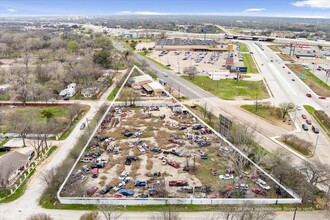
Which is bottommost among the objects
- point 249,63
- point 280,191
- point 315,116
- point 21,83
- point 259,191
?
point 259,191

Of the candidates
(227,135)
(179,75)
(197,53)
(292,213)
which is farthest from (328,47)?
(292,213)

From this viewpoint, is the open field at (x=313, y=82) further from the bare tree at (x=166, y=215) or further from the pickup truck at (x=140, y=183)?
the bare tree at (x=166, y=215)

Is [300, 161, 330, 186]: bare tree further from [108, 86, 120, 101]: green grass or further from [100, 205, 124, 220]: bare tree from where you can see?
[108, 86, 120, 101]: green grass

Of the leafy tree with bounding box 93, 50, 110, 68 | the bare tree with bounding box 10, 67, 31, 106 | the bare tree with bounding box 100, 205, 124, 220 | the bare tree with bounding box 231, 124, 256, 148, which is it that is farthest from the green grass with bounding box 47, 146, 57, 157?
the leafy tree with bounding box 93, 50, 110, 68

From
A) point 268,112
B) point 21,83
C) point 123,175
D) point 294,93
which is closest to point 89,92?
point 21,83

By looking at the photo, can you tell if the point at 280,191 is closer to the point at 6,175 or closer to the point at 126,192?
the point at 126,192

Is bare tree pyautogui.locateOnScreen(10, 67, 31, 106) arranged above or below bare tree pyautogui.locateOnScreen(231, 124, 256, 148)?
above

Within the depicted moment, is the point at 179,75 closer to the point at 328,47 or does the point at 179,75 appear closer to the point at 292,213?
the point at 292,213
